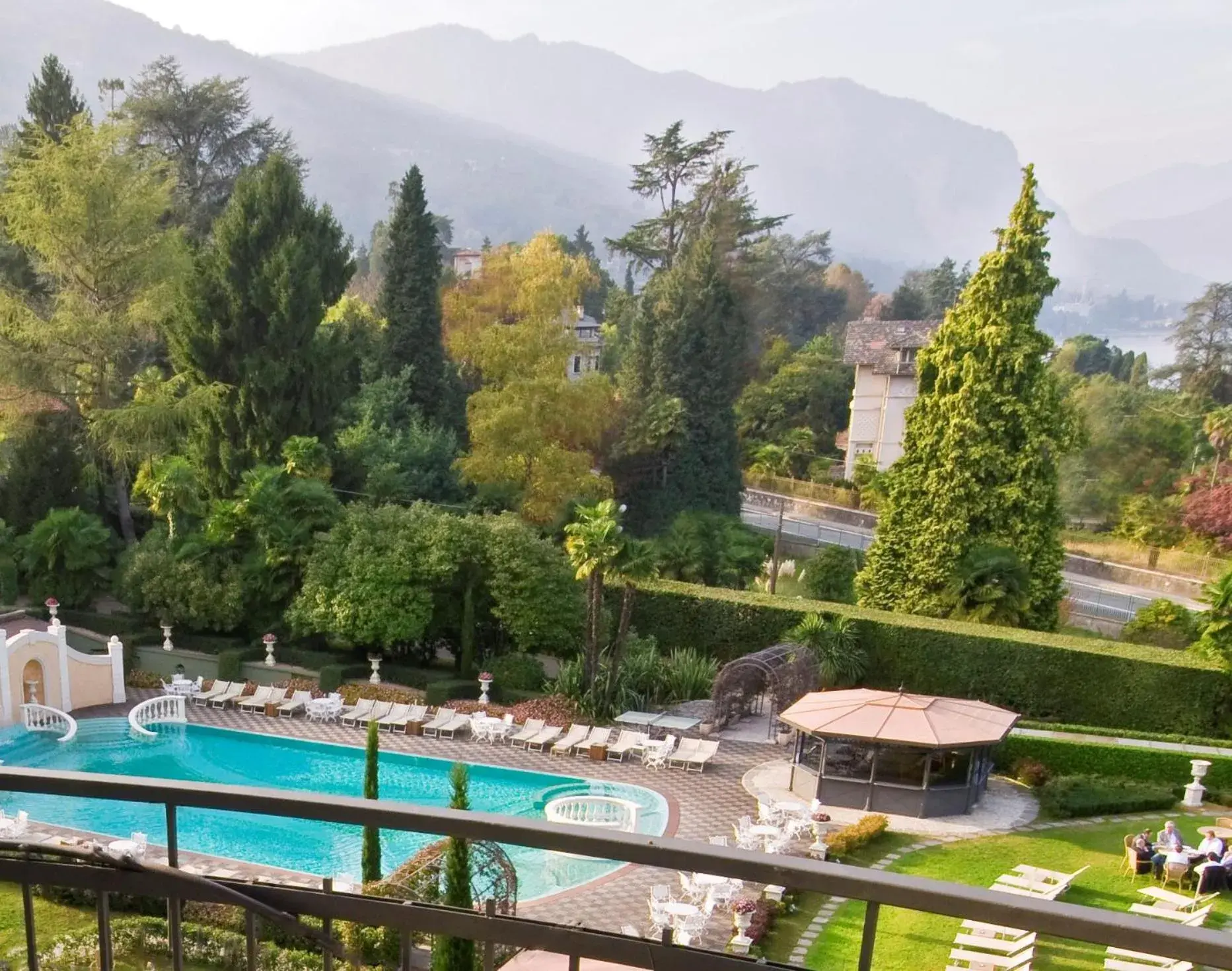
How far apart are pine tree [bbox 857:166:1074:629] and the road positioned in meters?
6.52

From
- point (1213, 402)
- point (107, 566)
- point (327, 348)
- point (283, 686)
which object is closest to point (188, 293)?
point (327, 348)

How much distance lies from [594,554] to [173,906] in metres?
17.1

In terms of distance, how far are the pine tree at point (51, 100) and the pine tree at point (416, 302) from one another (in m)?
10.7

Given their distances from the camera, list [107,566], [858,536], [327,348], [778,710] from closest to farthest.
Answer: [778,710], [107,566], [327,348], [858,536]

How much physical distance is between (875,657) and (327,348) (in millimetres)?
16793

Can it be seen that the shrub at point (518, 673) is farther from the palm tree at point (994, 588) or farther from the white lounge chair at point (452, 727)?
Result: the palm tree at point (994, 588)

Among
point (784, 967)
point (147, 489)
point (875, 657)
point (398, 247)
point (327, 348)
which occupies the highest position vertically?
point (398, 247)

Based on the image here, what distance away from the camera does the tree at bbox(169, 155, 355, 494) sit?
26.8 metres

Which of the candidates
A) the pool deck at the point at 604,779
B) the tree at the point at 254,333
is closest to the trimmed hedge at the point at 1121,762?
the pool deck at the point at 604,779

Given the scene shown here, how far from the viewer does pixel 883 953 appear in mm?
10781

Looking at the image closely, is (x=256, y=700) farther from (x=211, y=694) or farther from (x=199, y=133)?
(x=199, y=133)

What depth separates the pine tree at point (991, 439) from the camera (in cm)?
2266

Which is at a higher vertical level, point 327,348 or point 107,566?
point 327,348

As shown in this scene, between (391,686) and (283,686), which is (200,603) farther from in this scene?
(391,686)
